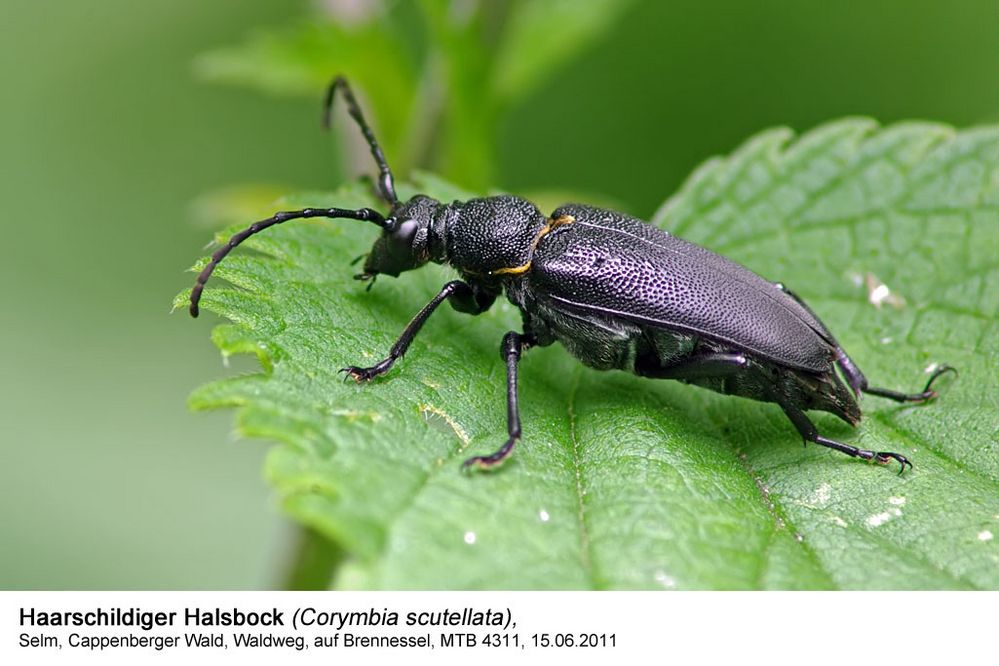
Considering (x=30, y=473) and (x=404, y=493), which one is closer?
(x=404, y=493)

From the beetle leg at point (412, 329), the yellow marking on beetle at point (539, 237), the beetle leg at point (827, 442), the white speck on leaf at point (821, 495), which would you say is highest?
the yellow marking on beetle at point (539, 237)

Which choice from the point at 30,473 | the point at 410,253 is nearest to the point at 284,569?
the point at 410,253

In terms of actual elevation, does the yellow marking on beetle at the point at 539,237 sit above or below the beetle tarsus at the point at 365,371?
above

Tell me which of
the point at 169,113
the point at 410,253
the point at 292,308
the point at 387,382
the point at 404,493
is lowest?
the point at 404,493

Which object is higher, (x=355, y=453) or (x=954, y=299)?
(x=954, y=299)

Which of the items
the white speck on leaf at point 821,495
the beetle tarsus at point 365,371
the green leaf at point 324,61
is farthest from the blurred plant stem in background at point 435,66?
the white speck on leaf at point 821,495

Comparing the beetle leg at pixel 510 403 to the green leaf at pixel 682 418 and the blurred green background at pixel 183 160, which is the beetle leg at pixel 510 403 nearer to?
the green leaf at pixel 682 418

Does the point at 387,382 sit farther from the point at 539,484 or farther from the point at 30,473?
the point at 30,473
